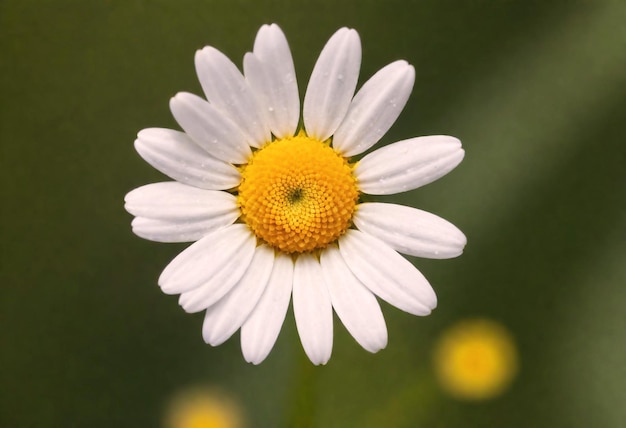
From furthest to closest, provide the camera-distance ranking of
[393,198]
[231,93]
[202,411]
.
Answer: [202,411]
[393,198]
[231,93]

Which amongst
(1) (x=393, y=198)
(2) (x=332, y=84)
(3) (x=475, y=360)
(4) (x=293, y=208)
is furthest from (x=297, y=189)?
(3) (x=475, y=360)

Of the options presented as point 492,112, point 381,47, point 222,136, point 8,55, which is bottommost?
point 492,112

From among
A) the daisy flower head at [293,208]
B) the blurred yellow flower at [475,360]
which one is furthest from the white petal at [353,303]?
the blurred yellow flower at [475,360]

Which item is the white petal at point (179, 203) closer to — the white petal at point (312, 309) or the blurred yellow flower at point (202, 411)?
the white petal at point (312, 309)

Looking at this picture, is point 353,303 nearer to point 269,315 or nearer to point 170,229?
point 269,315

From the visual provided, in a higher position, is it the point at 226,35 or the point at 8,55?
the point at 8,55

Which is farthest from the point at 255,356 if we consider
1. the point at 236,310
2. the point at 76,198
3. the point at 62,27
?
the point at 62,27

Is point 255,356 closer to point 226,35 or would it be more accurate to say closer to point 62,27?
point 226,35

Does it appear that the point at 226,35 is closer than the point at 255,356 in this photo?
No
